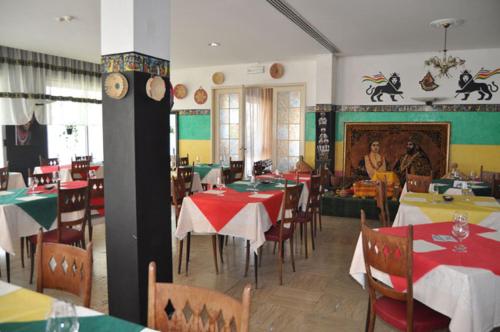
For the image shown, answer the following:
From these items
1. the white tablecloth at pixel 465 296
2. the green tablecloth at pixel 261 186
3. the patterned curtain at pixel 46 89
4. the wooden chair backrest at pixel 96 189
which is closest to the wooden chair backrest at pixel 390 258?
the white tablecloth at pixel 465 296

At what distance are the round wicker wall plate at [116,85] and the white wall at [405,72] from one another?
5.94 m

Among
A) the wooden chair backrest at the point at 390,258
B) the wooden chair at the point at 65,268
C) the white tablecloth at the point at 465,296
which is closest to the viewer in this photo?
the wooden chair at the point at 65,268

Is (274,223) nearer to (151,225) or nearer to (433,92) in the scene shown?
(151,225)

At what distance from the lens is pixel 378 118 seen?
7.70 meters

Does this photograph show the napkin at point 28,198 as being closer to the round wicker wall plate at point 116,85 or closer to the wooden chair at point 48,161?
the round wicker wall plate at point 116,85

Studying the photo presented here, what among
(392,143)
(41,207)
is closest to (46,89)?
(41,207)

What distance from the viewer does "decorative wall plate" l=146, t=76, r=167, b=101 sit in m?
2.81

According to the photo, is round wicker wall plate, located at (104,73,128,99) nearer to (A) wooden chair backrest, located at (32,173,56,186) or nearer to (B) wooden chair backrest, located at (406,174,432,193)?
(A) wooden chair backrest, located at (32,173,56,186)

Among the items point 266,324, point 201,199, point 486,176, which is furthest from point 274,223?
point 486,176

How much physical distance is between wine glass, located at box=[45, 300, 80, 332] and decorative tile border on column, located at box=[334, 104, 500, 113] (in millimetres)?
7344

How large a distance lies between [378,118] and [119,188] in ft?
20.1

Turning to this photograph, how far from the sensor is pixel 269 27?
5621 mm

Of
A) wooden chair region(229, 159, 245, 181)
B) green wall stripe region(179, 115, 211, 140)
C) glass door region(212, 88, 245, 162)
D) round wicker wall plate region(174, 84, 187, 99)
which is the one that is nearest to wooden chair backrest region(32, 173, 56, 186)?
wooden chair region(229, 159, 245, 181)

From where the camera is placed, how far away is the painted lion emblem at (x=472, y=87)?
22.6 feet
